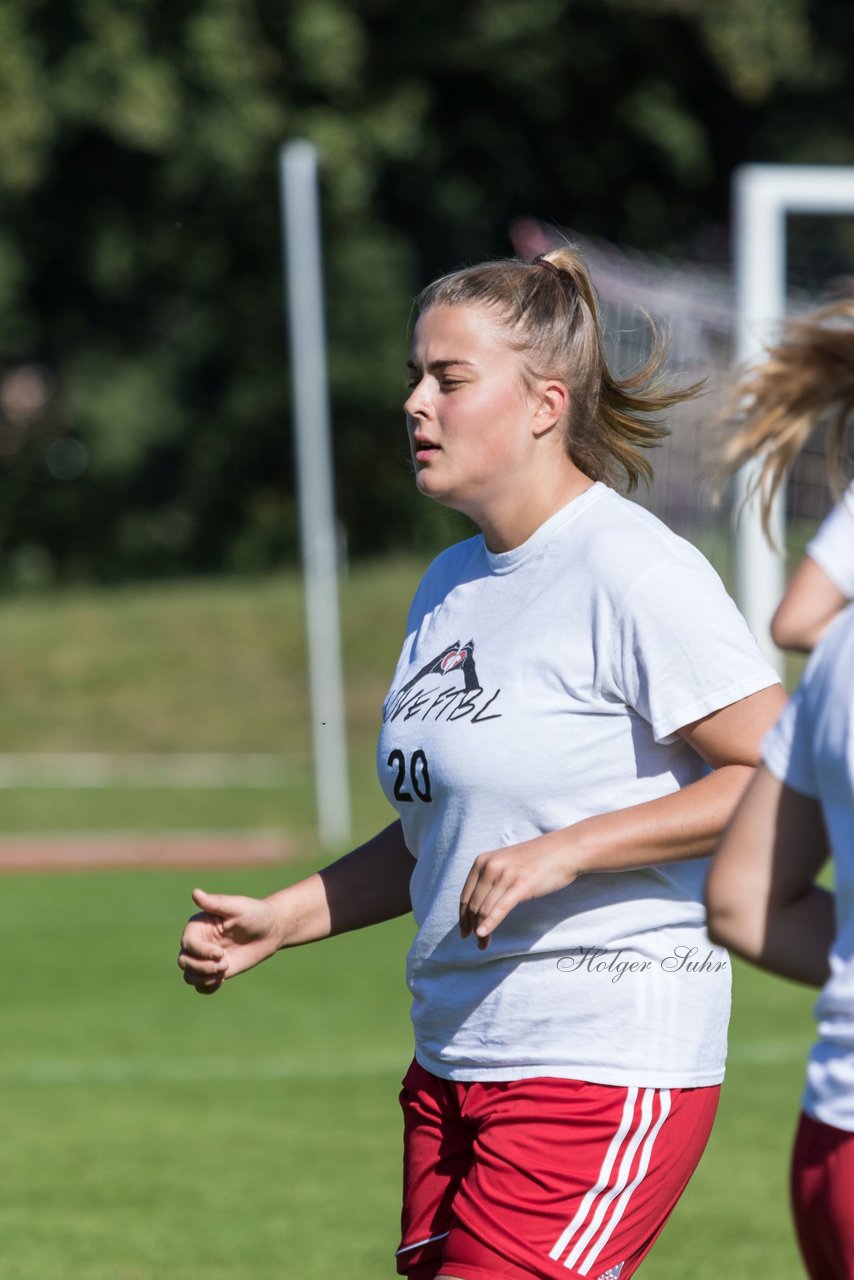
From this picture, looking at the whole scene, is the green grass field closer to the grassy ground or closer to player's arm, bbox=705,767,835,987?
the grassy ground

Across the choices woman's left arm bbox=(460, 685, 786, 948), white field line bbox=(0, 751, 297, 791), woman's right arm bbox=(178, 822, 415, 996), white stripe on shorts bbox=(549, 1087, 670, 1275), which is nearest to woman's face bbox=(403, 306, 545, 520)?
woman's left arm bbox=(460, 685, 786, 948)

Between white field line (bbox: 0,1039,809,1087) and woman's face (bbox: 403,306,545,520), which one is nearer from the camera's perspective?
woman's face (bbox: 403,306,545,520)

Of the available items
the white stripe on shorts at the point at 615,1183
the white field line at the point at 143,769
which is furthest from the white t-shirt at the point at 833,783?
the white field line at the point at 143,769

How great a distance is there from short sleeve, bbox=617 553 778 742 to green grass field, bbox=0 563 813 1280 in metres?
3.22

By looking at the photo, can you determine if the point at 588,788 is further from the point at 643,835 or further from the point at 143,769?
the point at 143,769

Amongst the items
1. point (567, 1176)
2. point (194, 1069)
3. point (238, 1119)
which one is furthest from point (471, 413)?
point (194, 1069)

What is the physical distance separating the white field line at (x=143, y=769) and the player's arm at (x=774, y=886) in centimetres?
1654

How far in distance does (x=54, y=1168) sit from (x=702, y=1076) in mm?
4357

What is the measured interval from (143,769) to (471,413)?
17.5m

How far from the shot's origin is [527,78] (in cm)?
2783

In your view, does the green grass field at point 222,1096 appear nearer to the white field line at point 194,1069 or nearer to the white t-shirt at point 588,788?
the white field line at point 194,1069

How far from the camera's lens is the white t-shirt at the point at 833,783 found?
6.16ft

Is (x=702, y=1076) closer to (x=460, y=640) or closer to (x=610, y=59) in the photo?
(x=460, y=640)

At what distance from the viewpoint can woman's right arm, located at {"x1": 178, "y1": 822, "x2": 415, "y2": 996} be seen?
9.82 feet
